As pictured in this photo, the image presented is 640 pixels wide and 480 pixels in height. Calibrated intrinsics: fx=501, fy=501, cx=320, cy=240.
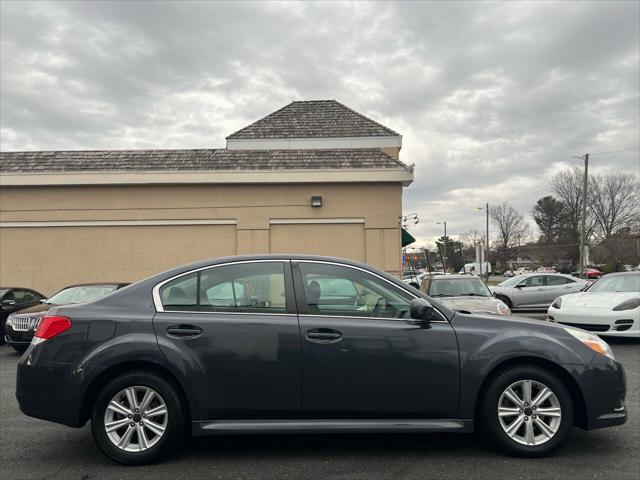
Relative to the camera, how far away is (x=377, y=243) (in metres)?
13.2

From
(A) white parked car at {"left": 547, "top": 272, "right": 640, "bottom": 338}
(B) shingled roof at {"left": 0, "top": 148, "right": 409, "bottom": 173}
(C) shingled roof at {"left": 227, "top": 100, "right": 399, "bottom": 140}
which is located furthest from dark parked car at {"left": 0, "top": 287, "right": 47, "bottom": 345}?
(C) shingled roof at {"left": 227, "top": 100, "right": 399, "bottom": 140}

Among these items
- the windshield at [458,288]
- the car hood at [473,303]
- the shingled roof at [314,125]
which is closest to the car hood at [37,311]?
the car hood at [473,303]

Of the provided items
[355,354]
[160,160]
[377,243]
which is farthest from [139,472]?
[160,160]

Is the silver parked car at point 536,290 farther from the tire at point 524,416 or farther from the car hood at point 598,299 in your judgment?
the tire at point 524,416

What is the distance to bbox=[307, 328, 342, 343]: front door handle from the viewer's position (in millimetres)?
3803

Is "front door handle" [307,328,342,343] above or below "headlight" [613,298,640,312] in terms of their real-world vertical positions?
above

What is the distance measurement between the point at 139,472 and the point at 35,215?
12040 millimetres

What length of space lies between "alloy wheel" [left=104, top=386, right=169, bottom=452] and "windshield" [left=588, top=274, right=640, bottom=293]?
32.2ft

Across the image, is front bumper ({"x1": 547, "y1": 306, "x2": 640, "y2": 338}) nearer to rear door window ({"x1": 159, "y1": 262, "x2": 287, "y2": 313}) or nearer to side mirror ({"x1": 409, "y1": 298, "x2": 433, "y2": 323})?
side mirror ({"x1": 409, "y1": 298, "x2": 433, "y2": 323})

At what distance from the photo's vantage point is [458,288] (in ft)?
32.8

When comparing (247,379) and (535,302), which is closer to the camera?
(247,379)

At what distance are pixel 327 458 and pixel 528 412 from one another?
62.7 inches

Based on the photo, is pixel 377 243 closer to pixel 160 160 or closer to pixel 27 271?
pixel 160 160

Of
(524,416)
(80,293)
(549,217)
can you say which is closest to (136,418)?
(524,416)
